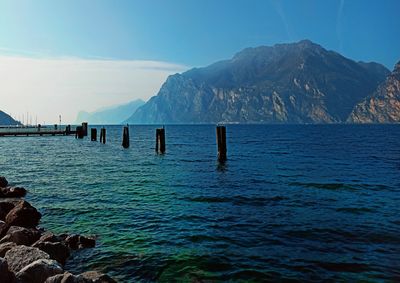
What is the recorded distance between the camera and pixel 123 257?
496 inches

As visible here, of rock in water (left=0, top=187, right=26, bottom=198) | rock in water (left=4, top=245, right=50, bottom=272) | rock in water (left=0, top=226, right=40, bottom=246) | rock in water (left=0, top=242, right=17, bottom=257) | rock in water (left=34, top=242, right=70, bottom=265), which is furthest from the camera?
rock in water (left=0, top=187, right=26, bottom=198)

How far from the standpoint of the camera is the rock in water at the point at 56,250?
38.4 feet

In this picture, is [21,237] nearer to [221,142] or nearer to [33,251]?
[33,251]

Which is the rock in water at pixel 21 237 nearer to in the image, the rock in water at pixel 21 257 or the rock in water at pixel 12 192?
the rock in water at pixel 21 257

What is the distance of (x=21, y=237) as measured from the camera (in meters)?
12.5

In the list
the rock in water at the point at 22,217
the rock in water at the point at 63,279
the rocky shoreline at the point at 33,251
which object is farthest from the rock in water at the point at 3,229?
the rock in water at the point at 63,279

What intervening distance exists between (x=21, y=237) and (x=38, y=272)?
475 cm

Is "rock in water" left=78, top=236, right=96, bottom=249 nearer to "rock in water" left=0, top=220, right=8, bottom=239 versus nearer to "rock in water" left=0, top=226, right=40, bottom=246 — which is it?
"rock in water" left=0, top=226, right=40, bottom=246

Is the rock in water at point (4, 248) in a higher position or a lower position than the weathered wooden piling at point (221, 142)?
lower

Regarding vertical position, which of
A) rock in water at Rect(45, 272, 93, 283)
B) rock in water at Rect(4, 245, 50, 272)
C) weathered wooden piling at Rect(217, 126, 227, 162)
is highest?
weathered wooden piling at Rect(217, 126, 227, 162)

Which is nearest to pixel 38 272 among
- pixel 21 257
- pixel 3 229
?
pixel 21 257

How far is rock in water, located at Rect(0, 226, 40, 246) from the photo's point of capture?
40.4 feet

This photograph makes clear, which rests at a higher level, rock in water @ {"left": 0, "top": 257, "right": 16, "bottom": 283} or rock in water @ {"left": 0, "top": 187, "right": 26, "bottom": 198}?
rock in water @ {"left": 0, "top": 257, "right": 16, "bottom": 283}

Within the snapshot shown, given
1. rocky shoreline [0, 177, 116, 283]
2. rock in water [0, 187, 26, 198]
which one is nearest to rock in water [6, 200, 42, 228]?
rocky shoreline [0, 177, 116, 283]
